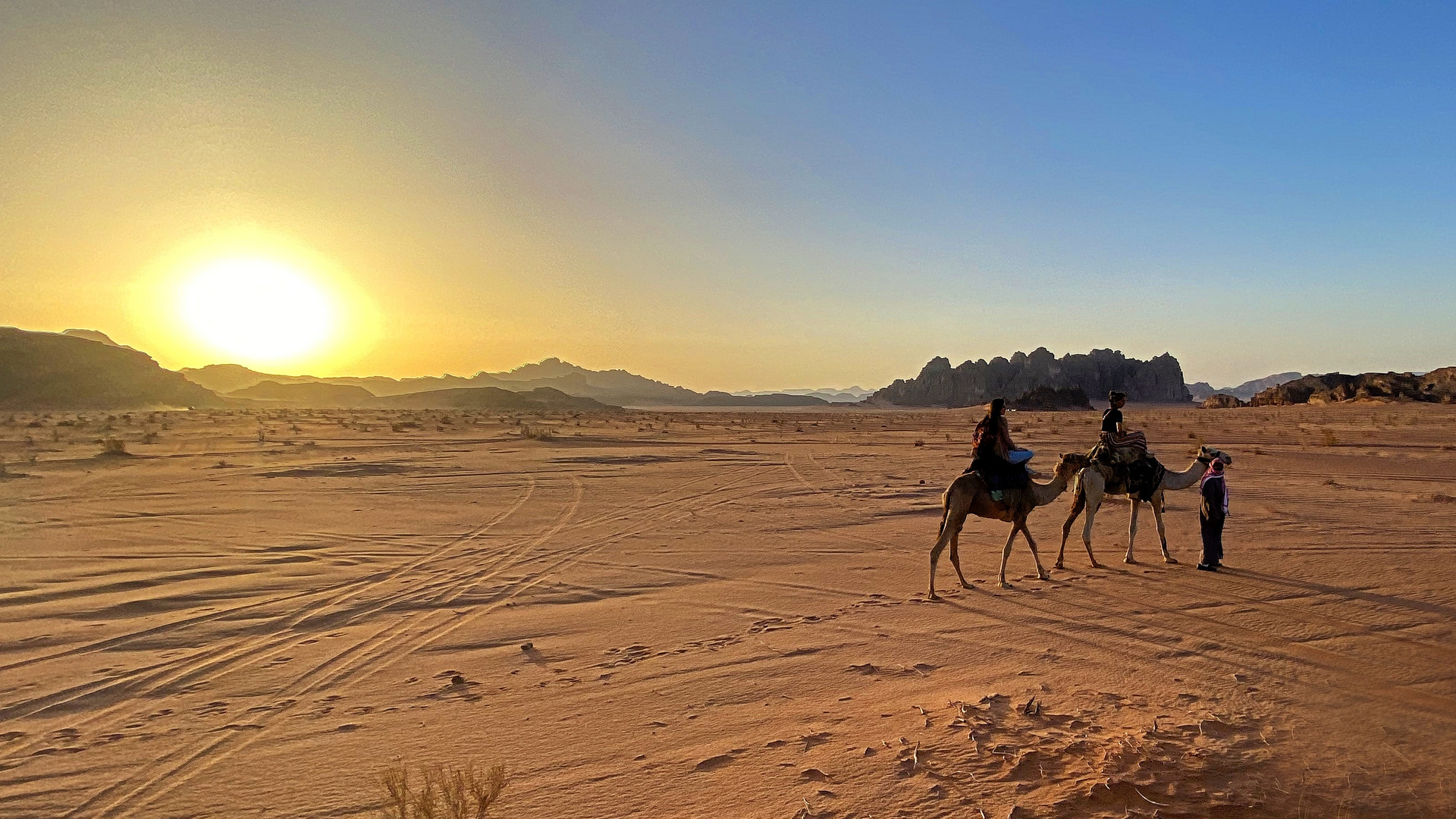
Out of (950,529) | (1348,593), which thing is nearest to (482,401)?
(950,529)

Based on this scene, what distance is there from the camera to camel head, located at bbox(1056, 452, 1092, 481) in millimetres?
10914

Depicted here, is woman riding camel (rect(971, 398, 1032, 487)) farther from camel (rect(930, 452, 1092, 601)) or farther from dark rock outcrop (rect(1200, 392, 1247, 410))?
dark rock outcrop (rect(1200, 392, 1247, 410))

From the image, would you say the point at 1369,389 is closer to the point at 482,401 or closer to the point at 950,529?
the point at 950,529

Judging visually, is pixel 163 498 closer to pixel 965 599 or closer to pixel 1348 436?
pixel 965 599

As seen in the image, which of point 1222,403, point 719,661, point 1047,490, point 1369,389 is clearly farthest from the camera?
point 1222,403

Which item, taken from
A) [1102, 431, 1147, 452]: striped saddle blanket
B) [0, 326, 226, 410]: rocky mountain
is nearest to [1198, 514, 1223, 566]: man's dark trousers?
[1102, 431, 1147, 452]: striped saddle blanket

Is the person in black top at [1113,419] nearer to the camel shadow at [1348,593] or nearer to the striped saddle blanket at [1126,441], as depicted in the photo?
the striped saddle blanket at [1126,441]

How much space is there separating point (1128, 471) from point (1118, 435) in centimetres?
57

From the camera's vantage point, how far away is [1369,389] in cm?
6200

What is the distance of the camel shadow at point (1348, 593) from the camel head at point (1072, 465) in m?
2.35

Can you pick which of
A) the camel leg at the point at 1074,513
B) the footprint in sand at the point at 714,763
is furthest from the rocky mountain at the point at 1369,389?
the footprint in sand at the point at 714,763

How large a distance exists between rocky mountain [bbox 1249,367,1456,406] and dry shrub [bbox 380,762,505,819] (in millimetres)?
73143

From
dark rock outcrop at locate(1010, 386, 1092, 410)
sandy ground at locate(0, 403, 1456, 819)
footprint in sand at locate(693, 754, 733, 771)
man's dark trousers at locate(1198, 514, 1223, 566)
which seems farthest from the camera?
dark rock outcrop at locate(1010, 386, 1092, 410)

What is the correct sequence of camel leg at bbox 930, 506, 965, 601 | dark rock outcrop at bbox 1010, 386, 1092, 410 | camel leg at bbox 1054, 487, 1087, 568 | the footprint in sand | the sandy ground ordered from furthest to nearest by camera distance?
dark rock outcrop at bbox 1010, 386, 1092, 410 → camel leg at bbox 1054, 487, 1087, 568 → camel leg at bbox 930, 506, 965, 601 → the footprint in sand → the sandy ground
